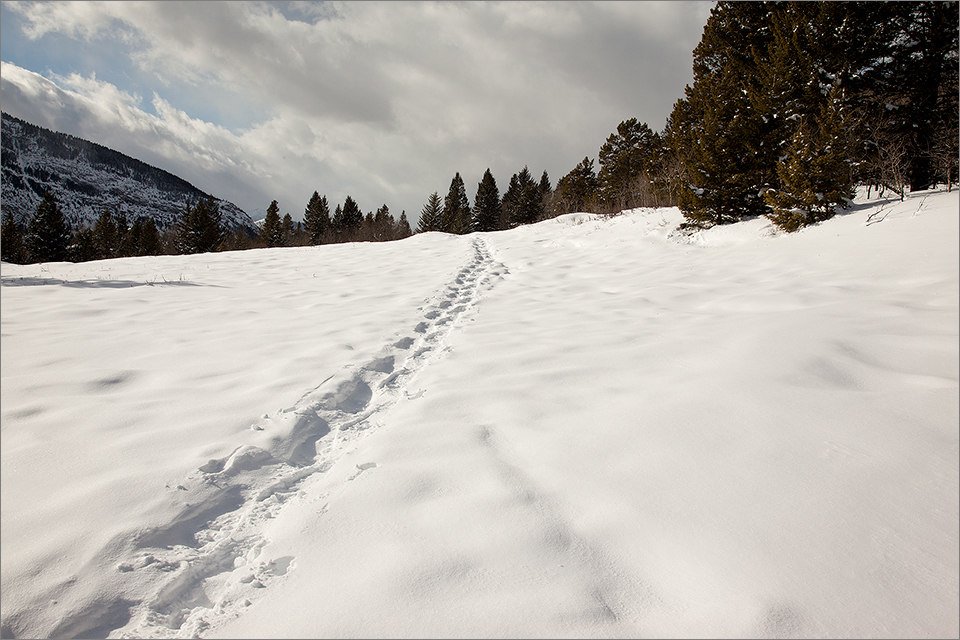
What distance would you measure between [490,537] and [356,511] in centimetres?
66

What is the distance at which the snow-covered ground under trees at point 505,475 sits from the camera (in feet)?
4.46

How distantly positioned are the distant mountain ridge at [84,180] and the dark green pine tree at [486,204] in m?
119

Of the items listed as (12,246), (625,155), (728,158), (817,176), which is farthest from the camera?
(12,246)

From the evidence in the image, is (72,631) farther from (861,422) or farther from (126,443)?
(861,422)

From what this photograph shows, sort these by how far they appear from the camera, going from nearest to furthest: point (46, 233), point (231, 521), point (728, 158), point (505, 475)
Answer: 1. point (231, 521)
2. point (505, 475)
3. point (728, 158)
4. point (46, 233)

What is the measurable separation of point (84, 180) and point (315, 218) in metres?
160

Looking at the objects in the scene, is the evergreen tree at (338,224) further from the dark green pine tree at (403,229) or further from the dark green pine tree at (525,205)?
the dark green pine tree at (525,205)

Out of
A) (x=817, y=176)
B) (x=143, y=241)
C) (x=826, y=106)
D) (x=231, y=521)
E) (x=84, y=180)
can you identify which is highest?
(x=84, y=180)

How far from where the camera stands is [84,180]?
5561 inches

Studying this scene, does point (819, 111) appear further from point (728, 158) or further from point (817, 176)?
point (817, 176)

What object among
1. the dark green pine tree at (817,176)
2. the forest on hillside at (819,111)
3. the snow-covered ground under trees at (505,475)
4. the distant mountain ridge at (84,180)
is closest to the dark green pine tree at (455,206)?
the forest on hillside at (819,111)

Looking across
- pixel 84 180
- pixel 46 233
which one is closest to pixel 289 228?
pixel 46 233

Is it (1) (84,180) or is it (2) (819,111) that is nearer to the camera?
(2) (819,111)

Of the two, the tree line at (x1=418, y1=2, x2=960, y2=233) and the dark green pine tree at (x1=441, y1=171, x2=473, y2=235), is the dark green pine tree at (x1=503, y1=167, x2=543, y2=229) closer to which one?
the dark green pine tree at (x1=441, y1=171, x2=473, y2=235)
